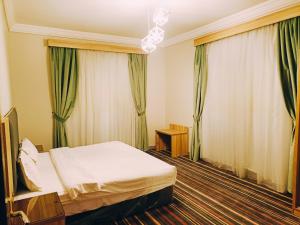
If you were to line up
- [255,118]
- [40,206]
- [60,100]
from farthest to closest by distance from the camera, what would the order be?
[60,100], [255,118], [40,206]

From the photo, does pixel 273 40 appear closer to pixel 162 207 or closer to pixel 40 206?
pixel 162 207

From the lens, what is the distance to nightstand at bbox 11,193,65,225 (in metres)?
1.54

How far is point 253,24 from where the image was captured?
3189mm

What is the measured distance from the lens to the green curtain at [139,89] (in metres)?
4.86

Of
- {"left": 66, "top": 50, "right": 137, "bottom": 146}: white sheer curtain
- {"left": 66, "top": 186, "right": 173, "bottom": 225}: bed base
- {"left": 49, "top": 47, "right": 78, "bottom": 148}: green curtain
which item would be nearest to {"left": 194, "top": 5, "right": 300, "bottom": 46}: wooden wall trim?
{"left": 66, "top": 50, "right": 137, "bottom": 146}: white sheer curtain

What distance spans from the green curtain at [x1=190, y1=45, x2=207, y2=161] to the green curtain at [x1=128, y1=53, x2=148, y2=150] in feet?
3.91

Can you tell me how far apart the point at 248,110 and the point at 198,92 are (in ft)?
3.53

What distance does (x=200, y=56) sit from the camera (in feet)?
13.7

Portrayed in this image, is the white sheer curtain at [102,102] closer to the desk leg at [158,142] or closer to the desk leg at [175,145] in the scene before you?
the desk leg at [158,142]

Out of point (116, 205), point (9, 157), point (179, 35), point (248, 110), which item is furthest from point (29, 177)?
point (179, 35)

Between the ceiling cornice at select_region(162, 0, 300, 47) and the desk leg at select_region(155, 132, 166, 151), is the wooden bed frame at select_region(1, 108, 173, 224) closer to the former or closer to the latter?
the desk leg at select_region(155, 132, 166, 151)

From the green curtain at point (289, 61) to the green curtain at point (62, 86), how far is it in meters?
3.39

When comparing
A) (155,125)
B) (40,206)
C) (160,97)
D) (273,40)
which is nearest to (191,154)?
(155,125)

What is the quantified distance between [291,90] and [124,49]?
10.3 ft
